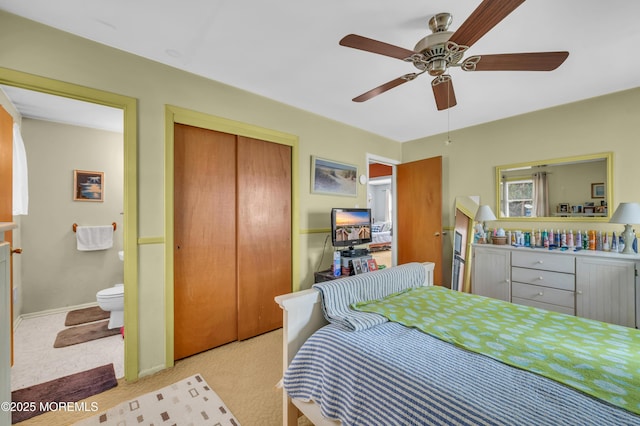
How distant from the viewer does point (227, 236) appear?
262 centimetres

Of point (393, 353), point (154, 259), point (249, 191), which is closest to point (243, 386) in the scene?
point (154, 259)

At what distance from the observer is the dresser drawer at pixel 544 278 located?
2.62 m

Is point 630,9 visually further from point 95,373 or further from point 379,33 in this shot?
point 95,373

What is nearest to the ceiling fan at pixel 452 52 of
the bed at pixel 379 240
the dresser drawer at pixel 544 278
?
the dresser drawer at pixel 544 278

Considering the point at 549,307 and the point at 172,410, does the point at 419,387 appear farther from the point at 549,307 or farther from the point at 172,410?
the point at 549,307

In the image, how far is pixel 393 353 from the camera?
3.71ft

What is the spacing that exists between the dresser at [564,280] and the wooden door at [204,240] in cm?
297

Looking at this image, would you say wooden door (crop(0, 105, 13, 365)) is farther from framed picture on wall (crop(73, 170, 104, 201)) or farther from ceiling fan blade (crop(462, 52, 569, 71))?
ceiling fan blade (crop(462, 52, 569, 71))

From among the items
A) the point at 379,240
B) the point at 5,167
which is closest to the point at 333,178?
the point at 5,167

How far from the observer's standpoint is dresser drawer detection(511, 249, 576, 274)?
8.63ft

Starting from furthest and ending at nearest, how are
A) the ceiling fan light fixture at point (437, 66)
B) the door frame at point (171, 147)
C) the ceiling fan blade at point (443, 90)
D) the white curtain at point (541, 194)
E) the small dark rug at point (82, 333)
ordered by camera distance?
the white curtain at point (541, 194) → the small dark rug at point (82, 333) → the door frame at point (171, 147) → the ceiling fan blade at point (443, 90) → the ceiling fan light fixture at point (437, 66)

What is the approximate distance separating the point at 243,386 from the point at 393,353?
4.49 ft

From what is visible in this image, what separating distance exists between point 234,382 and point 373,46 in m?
2.47

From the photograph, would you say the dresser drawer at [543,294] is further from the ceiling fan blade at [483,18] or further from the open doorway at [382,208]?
the ceiling fan blade at [483,18]
